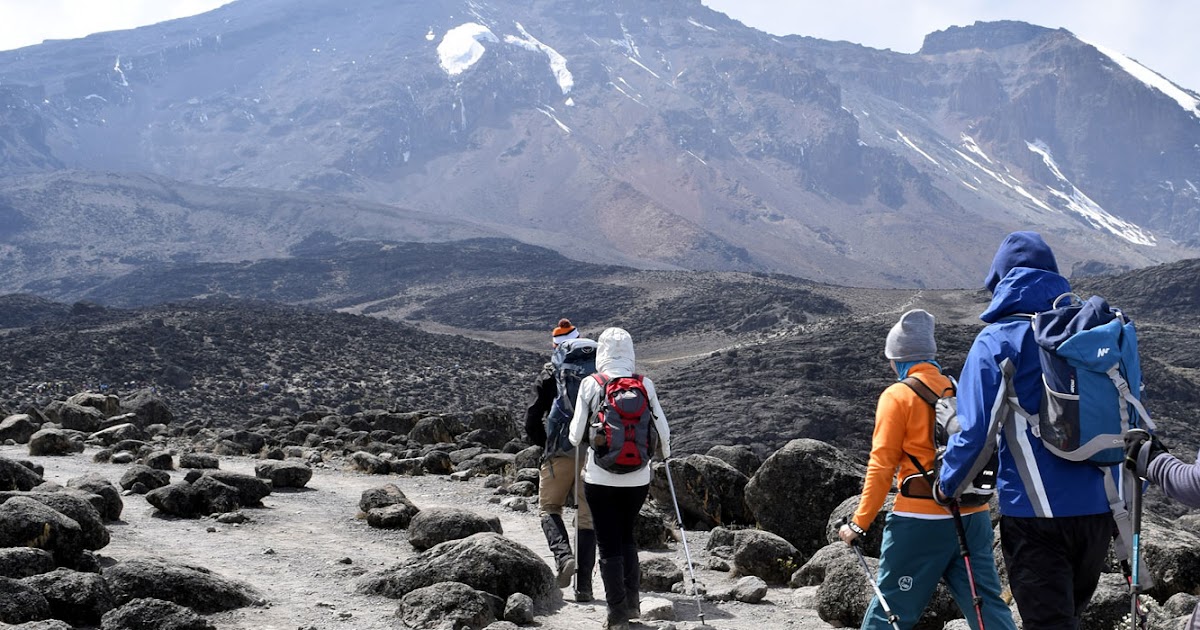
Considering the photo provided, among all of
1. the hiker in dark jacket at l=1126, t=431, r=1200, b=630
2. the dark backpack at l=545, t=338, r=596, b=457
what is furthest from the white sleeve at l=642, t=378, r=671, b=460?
the hiker in dark jacket at l=1126, t=431, r=1200, b=630

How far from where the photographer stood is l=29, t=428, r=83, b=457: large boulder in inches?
619

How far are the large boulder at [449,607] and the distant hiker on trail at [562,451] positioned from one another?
34.2 inches

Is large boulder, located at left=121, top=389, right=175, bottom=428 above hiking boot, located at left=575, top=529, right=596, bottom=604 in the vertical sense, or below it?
below

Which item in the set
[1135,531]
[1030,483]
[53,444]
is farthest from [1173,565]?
[53,444]

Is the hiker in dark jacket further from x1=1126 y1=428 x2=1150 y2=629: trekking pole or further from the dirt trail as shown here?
the dirt trail

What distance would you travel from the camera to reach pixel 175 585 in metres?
6.38

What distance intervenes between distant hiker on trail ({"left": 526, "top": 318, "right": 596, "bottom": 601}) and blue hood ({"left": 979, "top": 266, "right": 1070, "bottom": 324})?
3.42 m

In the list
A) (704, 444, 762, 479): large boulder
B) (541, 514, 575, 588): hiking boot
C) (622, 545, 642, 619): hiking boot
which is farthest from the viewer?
(704, 444, 762, 479): large boulder

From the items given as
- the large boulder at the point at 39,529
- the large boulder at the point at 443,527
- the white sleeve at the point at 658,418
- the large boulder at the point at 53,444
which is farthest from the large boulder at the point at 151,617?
the large boulder at the point at 53,444

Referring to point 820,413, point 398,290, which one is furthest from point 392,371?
point 398,290

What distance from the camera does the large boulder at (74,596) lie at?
227 inches

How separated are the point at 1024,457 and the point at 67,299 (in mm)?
121443

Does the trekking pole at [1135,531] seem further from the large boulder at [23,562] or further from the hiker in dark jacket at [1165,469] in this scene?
the large boulder at [23,562]

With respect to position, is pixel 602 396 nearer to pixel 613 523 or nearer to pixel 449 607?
pixel 613 523
